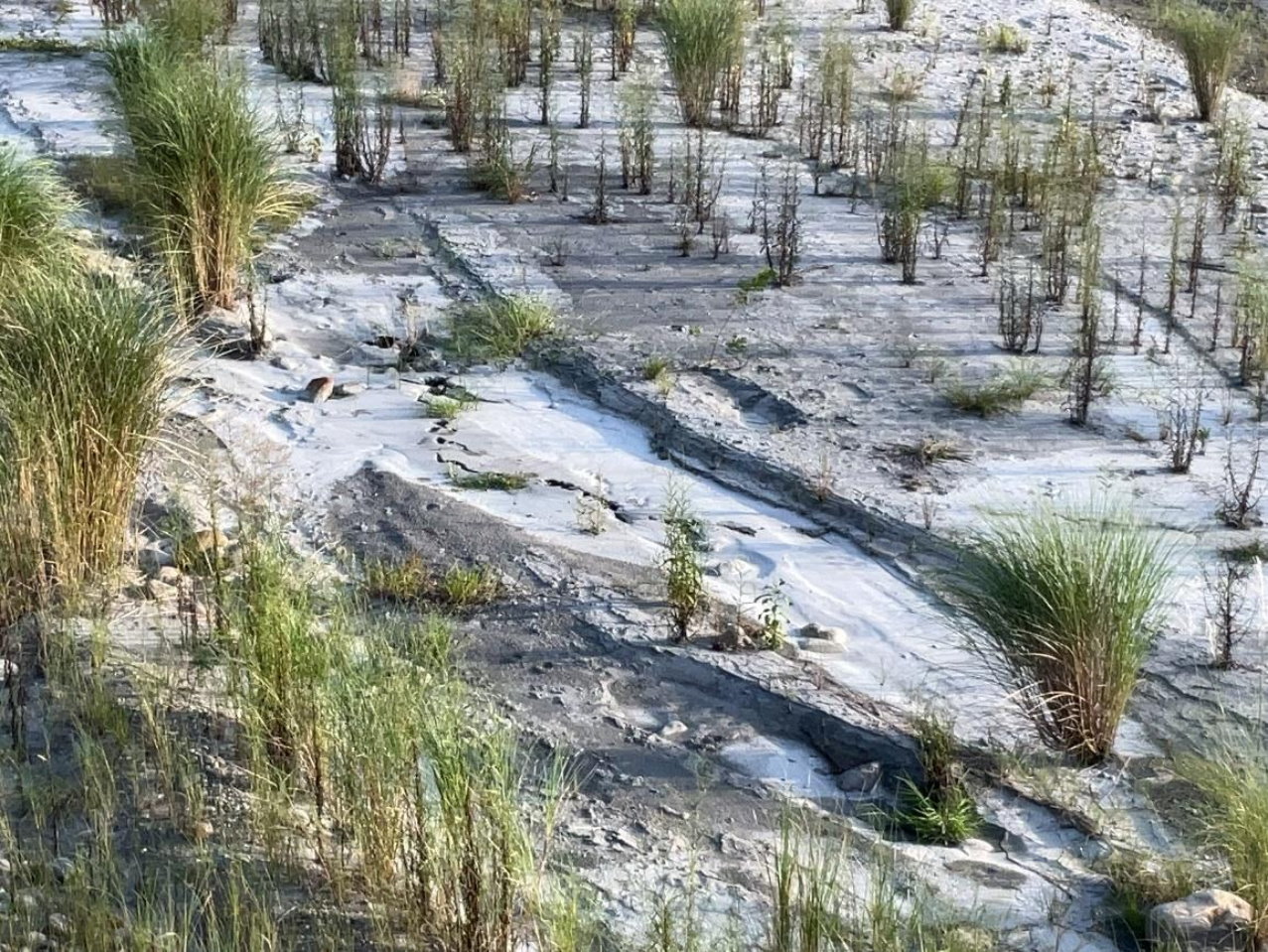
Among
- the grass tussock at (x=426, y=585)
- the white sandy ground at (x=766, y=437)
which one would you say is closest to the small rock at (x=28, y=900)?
the grass tussock at (x=426, y=585)

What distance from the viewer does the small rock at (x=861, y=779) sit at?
14.1 ft

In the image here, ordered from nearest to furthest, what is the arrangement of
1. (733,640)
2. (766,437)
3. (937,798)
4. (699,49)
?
(937,798) < (733,640) < (766,437) < (699,49)

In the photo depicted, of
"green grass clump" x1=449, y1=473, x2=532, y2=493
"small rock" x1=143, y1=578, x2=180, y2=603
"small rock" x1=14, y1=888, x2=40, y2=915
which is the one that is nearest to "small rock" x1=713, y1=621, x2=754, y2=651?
"green grass clump" x1=449, y1=473, x2=532, y2=493

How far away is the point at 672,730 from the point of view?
452 cm

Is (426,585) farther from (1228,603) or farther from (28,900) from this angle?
(1228,603)

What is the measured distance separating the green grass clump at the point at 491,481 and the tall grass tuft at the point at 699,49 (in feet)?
15.7

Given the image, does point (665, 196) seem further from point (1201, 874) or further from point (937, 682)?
point (1201, 874)

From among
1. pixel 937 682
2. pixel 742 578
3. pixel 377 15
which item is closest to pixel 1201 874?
pixel 937 682

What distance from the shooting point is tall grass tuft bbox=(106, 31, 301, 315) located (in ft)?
23.2

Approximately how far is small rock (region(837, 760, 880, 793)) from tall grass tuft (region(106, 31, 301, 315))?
3765 millimetres

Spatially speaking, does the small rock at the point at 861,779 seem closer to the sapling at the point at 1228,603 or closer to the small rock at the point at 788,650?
the small rock at the point at 788,650

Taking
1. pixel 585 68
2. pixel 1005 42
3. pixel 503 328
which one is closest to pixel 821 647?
pixel 503 328

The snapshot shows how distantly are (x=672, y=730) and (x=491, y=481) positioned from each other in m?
1.68

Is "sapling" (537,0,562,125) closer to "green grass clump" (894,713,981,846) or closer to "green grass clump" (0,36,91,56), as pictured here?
"green grass clump" (0,36,91,56)
